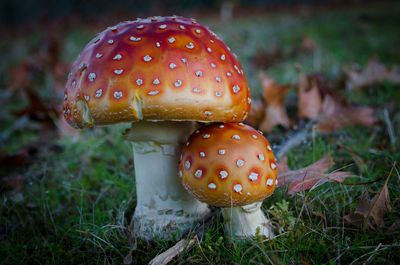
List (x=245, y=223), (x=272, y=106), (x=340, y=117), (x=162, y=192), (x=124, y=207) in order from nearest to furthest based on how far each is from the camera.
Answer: (x=245, y=223) < (x=162, y=192) < (x=124, y=207) < (x=340, y=117) < (x=272, y=106)

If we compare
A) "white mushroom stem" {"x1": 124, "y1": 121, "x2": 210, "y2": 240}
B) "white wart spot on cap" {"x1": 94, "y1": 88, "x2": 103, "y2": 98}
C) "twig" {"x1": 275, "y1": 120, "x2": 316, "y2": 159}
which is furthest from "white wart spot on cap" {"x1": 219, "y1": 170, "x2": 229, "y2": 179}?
"twig" {"x1": 275, "y1": 120, "x2": 316, "y2": 159}

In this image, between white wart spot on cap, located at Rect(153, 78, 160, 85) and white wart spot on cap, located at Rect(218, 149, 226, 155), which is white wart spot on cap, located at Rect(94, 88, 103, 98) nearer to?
white wart spot on cap, located at Rect(153, 78, 160, 85)

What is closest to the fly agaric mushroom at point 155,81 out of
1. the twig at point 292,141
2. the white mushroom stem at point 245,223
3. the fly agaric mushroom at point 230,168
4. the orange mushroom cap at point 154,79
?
the orange mushroom cap at point 154,79

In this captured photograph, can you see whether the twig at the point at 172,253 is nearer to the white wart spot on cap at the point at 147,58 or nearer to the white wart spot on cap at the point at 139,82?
the white wart spot on cap at the point at 139,82

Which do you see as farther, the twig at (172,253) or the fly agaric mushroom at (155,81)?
the twig at (172,253)

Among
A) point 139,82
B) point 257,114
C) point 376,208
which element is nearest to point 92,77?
point 139,82

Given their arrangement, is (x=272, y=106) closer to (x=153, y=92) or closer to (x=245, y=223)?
(x=245, y=223)

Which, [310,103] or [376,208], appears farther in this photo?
[310,103]
